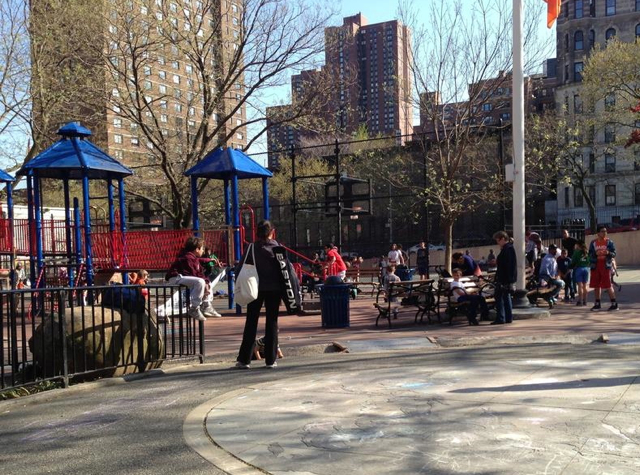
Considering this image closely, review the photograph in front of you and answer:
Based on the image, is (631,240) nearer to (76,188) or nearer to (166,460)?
(76,188)

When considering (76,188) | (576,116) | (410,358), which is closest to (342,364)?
(410,358)

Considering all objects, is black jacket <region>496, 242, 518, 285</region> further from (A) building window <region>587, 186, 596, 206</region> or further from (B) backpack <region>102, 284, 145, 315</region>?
(A) building window <region>587, 186, 596, 206</region>

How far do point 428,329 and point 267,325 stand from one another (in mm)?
4628

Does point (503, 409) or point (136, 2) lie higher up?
A: point (136, 2)

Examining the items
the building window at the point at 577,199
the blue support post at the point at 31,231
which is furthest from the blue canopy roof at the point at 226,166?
the building window at the point at 577,199

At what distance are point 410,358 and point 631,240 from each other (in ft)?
101

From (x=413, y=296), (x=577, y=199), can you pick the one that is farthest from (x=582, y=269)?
(x=577, y=199)

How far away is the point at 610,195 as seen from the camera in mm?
65312

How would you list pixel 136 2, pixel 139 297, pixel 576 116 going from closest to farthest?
pixel 139 297 → pixel 136 2 → pixel 576 116

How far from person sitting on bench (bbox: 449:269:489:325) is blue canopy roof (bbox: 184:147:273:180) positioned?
21.1 feet

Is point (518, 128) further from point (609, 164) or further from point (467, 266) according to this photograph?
point (609, 164)

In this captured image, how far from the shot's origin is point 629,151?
49469 millimetres

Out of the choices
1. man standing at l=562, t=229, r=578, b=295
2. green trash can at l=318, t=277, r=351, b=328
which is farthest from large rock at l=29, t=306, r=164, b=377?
man standing at l=562, t=229, r=578, b=295

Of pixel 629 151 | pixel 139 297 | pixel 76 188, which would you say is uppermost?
pixel 629 151
